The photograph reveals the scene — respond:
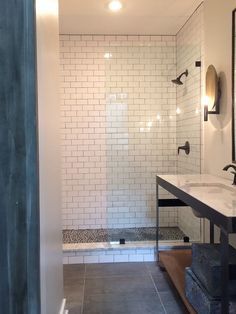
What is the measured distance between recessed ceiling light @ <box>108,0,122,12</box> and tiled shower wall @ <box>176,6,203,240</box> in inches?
30.9

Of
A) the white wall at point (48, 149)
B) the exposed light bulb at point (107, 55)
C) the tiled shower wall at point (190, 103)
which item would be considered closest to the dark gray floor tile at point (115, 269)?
the tiled shower wall at point (190, 103)

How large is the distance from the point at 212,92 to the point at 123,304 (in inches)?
71.8

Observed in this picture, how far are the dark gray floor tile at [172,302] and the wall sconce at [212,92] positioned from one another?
59.9 inches

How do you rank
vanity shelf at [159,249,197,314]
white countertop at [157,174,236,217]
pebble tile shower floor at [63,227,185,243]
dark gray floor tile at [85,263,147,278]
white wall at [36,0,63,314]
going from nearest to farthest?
white wall at [36,0,63,314] < white countertop at [157,174,236,217] < vanity shelf at [159,249,197,314] < dark gray floor tile at [85,263,147,278] < pebble tile shower floor at [63,227,185,243]

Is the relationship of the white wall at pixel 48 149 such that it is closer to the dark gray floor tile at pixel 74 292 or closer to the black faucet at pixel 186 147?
the dark gray floor tile at pixel 74 292

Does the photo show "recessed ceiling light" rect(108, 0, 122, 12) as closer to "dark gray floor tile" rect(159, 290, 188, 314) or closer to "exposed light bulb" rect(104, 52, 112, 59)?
"exposed light bulb" rect(104, 52, 112, 59)

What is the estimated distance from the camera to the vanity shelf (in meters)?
2.50

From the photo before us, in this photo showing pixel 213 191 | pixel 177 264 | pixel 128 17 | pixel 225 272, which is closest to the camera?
pixel 225 272

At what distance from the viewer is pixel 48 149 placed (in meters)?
1.59

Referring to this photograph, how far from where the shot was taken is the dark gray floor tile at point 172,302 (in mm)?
2359

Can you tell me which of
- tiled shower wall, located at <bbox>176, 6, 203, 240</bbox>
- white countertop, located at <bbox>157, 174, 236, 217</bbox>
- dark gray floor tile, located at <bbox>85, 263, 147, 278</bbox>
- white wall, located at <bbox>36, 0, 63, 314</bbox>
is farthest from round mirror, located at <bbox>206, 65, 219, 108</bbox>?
dark gray floor tile, located at <bbox>85, 263, 147, 278</bbox>

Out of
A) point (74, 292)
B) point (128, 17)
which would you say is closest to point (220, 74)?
point (128, 17)

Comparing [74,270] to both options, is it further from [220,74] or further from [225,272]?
[220,74]

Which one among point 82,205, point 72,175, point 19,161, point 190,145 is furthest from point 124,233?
point 19,161
